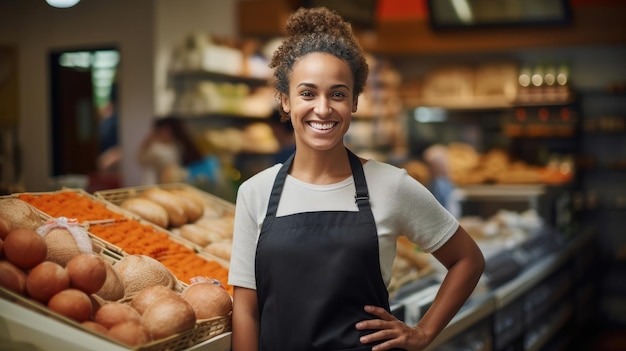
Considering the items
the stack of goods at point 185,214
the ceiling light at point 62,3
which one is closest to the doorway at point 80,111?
the ceiling light at point 62,3

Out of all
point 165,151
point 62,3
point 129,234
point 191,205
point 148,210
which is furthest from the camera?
point 165,151

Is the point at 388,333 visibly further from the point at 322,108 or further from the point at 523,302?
the point at 523,302

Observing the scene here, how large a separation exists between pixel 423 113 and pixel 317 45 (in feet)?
28.7

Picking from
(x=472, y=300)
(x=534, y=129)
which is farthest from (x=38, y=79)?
(x=534, y=129)

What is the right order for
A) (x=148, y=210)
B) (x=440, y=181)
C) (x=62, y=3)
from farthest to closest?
(x=440, y=181)
(x=62, y=3)
(x=148, y=210)

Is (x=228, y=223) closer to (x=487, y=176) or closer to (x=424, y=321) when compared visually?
(x=424, y=321)

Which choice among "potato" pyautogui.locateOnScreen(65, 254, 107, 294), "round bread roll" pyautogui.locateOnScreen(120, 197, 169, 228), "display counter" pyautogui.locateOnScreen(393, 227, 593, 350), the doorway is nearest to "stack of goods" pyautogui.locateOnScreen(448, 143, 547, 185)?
"display counter" pyautogui.locateOnScreen(393, 227, 593, 350)

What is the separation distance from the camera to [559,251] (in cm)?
622

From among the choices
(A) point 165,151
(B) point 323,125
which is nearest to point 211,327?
(B) point 323,125

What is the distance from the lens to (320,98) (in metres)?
2.02

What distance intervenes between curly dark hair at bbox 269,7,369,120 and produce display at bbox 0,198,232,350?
0.60 meters

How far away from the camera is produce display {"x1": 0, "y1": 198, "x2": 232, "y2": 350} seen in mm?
1892

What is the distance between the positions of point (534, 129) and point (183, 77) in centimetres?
460

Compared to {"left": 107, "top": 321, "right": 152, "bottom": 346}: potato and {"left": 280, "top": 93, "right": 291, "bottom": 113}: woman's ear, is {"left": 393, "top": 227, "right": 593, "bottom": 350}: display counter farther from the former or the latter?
{"left": 107, "top": 321, "right": 152, "bottom": 346}: potato
